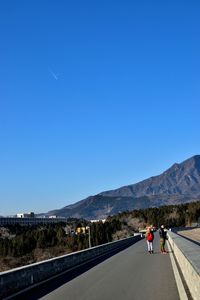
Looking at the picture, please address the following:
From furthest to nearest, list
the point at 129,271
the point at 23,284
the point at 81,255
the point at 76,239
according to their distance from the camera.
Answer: the point at 76,239 < the point at 81,255 < the point at 129,271 < the point at 23,284

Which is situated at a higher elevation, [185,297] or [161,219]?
[161,219]

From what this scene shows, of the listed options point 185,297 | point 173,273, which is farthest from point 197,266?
point 173,273

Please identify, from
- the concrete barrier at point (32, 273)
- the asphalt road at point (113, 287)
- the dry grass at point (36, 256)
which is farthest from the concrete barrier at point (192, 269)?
the dry grass at point (36, 256)

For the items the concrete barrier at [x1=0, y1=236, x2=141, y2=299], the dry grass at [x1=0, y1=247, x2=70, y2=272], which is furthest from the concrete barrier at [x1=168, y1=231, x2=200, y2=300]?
the dry grass at [x1=0, y1=247, x2=70, y2=272]

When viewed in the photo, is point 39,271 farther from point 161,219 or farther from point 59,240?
point 161,219

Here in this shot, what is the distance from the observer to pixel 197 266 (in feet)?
39.1

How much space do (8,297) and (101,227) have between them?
13277 centimetres

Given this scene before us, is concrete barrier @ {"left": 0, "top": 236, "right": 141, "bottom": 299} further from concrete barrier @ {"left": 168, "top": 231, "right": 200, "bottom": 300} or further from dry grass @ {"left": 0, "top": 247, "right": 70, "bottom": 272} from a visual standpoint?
dry grass @ {"left": 0, "top": 247, "right": 70, "bottom": 272}

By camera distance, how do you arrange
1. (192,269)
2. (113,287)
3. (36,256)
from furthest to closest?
(36,256), (113,287), (192,269)

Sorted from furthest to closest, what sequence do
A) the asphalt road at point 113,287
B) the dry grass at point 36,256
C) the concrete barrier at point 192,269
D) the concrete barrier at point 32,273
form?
the dry grass at point 36,256, the concrete barrier at point 32,273, the asphalt road at point 113,287, the concrete barrier at point 192,269

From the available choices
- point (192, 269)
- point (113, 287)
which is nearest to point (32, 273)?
point (113, 287)

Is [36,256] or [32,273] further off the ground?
[36,256]

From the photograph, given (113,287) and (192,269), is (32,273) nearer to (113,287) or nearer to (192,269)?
(113,287)

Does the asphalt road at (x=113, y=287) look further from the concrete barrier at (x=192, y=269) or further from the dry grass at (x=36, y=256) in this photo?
the dry grass at (x=36, y=256)
